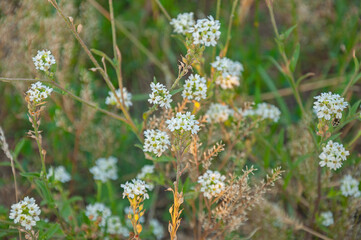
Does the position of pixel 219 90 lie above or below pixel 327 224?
above

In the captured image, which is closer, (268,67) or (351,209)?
(351,209)

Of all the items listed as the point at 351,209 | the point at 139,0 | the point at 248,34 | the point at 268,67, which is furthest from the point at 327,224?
the point at 139,0

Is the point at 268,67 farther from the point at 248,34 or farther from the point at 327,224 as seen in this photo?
the point at 327,224

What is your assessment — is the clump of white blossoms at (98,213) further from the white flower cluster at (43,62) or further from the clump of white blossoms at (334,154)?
the clump of white blossoms at (334,154)

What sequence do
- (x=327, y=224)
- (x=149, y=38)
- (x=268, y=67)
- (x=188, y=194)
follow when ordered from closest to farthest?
1. (x=188, y=194)
2. (x=327, y=224)
3. (x=268, y=67)
4. (x=149, y=38)

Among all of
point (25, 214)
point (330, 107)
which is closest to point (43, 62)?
point (25, 214)
